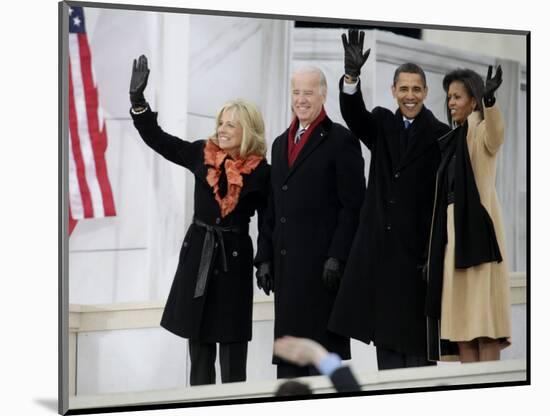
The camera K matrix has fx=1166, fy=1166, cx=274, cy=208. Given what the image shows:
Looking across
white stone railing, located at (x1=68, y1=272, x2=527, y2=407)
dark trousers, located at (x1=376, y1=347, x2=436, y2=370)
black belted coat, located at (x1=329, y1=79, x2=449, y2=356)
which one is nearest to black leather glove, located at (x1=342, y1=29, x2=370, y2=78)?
black belted coat, located at (x1=329, y1=79, x2=449, y2=356)

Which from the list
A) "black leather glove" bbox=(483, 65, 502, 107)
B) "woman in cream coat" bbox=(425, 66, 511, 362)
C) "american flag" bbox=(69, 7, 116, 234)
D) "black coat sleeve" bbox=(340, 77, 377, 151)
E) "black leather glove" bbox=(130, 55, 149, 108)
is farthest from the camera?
"black leather glove" bbox=(483, 65, 502, 107)

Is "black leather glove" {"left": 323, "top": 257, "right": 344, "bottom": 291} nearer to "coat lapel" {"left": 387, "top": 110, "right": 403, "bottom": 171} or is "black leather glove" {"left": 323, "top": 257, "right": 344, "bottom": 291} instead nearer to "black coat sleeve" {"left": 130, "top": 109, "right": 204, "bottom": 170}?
"coat lapel" {"left": 387, "top": 110, "right": 403, "bottom": 171}

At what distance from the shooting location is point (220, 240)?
5.68 m

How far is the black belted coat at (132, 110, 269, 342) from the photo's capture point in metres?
5.62

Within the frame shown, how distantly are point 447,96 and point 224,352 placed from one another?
1.82 m

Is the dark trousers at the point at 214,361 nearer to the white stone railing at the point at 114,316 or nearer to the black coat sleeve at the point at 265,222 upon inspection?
the white stone railing at the point at 114,316

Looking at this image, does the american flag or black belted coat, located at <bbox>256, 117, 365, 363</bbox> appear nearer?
the american flag

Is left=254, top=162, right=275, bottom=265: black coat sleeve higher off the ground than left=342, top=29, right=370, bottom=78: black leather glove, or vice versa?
left=342, top=29, right=370, bottom=78: black leather glove

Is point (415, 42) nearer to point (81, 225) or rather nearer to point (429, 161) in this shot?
point (429, 161)

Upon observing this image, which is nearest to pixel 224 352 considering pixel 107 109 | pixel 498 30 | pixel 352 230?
pixel 352 230

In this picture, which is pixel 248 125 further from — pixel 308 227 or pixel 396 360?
pixel 396 360

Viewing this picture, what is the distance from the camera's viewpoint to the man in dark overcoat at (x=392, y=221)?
19.5 ft

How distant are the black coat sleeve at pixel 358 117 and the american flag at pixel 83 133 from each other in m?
1.25

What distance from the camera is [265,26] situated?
580 cm
